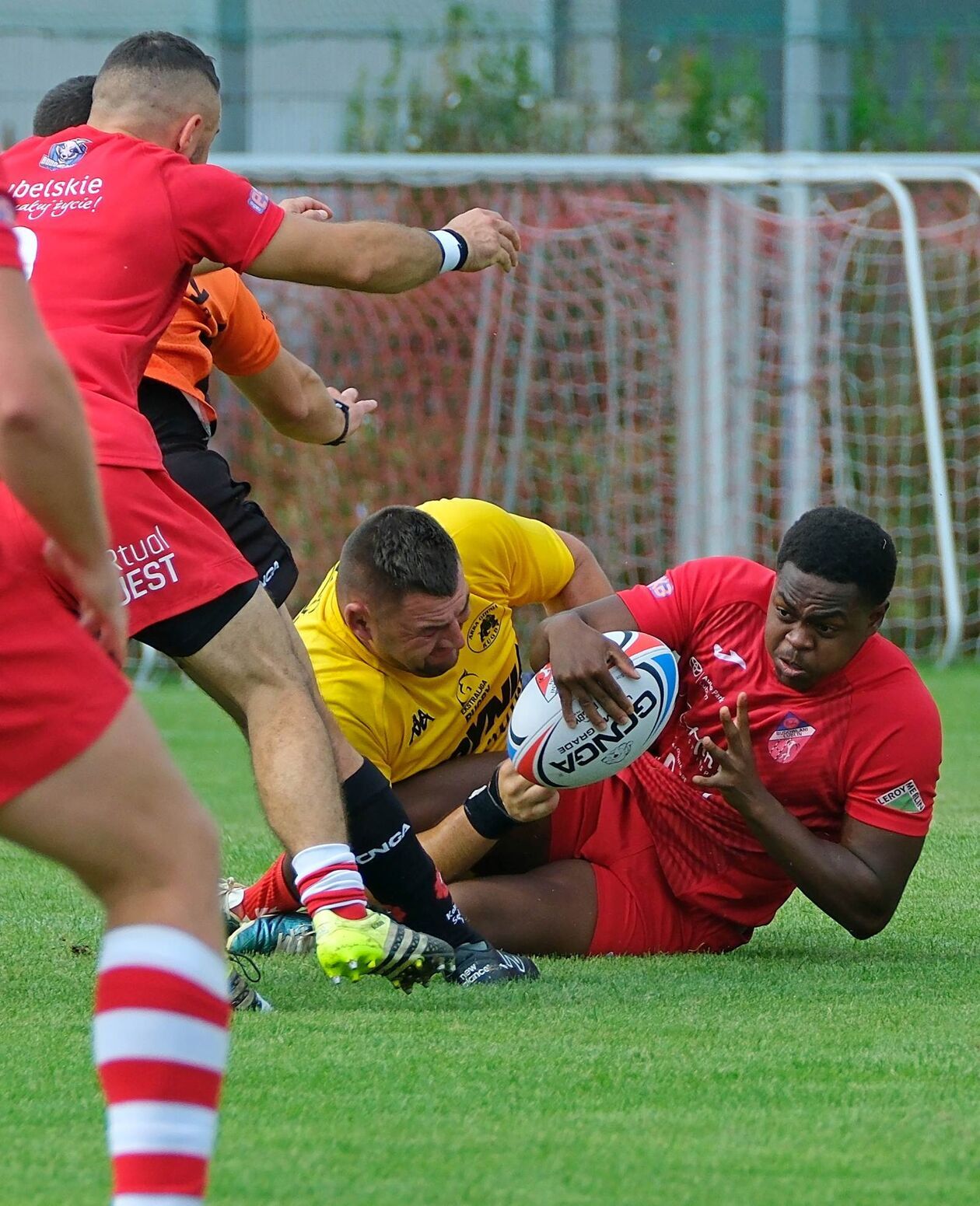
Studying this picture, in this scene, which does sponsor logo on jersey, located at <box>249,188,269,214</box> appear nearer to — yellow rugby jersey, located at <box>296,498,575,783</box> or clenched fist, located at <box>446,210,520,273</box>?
clenched fist, located at <box>446,210,520,273</box>

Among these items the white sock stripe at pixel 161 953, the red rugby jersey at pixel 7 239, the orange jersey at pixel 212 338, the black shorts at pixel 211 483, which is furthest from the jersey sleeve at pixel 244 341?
the white sock stripe at pixel 161 953

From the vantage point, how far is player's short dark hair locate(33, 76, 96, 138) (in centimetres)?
518

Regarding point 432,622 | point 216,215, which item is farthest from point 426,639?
point 216,215

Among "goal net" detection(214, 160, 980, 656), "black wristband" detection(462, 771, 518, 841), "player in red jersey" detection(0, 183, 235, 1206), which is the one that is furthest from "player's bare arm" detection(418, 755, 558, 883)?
"goal net" detection(214, 160, 980, 656)

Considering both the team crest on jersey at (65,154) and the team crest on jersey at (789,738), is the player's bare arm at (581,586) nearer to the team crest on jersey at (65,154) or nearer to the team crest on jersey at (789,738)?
the team crest on jersey at (789,738)

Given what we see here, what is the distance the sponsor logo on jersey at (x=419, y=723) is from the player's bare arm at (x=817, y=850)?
33.6 inches

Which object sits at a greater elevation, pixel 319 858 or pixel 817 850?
pixel 319 858

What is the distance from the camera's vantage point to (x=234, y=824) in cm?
678

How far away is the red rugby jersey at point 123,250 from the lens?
3789mm

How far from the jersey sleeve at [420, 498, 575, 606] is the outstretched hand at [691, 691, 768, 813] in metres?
1.11

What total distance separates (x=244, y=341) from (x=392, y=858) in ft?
4.75

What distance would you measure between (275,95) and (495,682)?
33.9ft

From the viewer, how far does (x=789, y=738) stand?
4535 mm

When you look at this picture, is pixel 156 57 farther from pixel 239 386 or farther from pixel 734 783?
pixel 734 783
